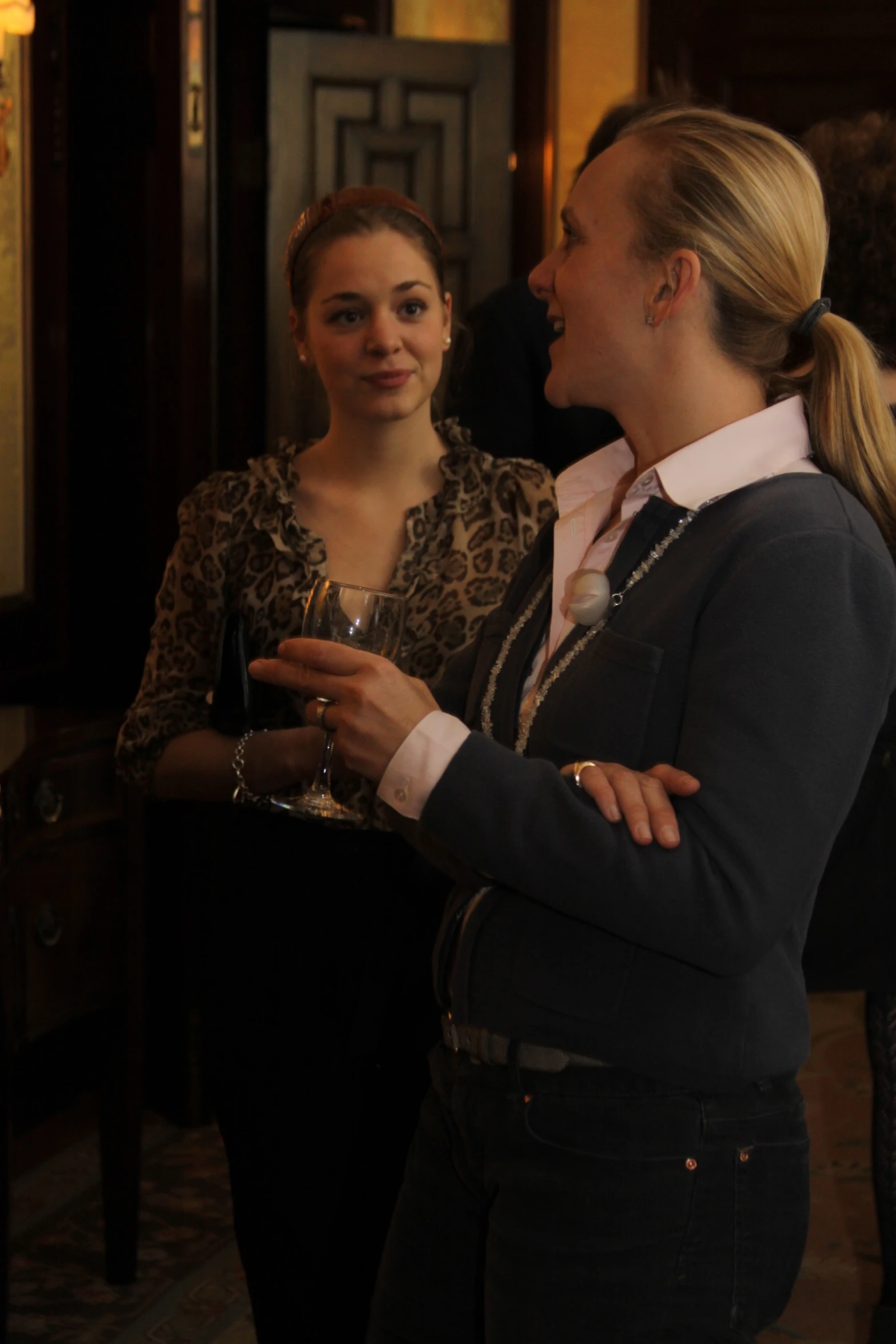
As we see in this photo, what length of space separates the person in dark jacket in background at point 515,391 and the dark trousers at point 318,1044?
0.93m

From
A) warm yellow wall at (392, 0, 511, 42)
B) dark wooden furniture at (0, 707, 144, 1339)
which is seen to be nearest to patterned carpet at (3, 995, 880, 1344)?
dark wooden furniture at (0, 707, 144, 1339)

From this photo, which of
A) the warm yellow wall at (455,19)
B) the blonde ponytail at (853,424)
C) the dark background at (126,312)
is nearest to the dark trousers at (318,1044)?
the blonde ponytail at (853,424)

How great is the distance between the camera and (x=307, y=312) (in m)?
2.22

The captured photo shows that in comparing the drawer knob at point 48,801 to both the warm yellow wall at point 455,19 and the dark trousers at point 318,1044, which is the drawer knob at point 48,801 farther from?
the warm yellow wall at point 455,19

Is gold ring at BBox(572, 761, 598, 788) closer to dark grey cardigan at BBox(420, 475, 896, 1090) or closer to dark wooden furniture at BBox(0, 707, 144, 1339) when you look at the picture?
dark grey cardigan at BBox(420, 475, 896, 1090)

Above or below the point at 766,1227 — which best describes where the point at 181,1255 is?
below

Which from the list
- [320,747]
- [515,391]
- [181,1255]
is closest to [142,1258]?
[181,1255]

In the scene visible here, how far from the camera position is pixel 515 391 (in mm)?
2660

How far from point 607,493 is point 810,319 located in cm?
29

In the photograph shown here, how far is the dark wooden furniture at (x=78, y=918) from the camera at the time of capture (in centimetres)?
241

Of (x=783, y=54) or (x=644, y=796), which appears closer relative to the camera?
(x=644, y=796)

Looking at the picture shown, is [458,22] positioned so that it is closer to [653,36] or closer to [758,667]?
[653,36]

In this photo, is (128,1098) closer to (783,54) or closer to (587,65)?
(587,65)

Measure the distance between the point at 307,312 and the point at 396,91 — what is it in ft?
6.85
